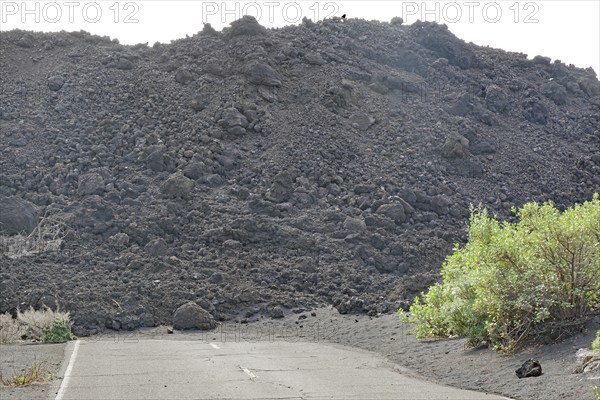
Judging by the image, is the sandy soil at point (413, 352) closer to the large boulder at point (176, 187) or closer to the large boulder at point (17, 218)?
the large boulder at point (17, 218)

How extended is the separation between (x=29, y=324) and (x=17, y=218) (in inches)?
357

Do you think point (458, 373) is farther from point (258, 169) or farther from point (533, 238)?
point (258, 169)

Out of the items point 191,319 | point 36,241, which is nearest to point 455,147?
point 191,319

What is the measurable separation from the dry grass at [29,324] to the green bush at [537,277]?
39.8 feet

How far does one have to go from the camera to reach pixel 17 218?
3206 centimetres

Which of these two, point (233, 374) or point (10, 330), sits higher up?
point (233, 374)

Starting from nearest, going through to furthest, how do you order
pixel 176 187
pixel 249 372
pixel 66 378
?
1. pixel 66 378
2. pixel 249 372
3. pixel 176 187

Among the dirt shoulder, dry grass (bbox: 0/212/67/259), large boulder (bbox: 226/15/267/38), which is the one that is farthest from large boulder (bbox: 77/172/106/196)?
large boulder (bbox: 226/15/267/38)

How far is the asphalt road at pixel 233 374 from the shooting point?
44.0 ft

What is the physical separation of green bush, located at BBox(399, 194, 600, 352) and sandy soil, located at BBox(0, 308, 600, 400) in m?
0.40

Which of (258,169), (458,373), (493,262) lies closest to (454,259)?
(493,262)

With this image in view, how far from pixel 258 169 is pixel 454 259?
63.8 feet

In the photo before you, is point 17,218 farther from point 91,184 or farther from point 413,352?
point 413,352

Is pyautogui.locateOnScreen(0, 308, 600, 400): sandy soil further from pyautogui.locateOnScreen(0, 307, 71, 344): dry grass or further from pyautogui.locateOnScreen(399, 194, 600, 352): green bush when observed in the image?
pyautogui.locateOnScreen(0, 307, 71, 344): dry grass
